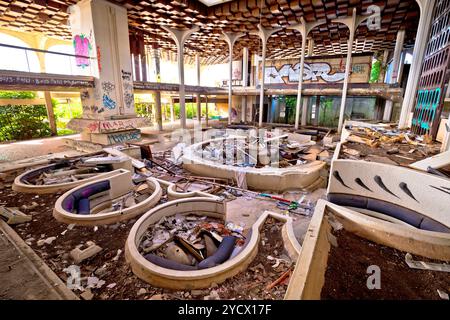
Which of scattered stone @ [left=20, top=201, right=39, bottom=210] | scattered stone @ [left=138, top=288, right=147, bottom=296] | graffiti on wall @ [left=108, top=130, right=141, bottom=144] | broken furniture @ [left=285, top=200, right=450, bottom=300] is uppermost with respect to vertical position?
broken furniture @ [left=285, top=200, right=450, bottom=300]

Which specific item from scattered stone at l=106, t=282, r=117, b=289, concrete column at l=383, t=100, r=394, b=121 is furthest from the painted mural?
scattered stone at l=106, t=282, r=117, b=289

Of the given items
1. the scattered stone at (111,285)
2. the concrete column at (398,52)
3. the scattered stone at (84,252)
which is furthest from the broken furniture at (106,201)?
the concrete column at (398,52)

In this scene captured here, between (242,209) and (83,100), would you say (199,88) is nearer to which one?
(83,100)

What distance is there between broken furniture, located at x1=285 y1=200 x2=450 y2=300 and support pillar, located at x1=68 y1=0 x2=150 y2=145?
1164 cm

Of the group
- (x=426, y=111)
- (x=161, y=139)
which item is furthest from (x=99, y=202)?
(x=426, y=111)

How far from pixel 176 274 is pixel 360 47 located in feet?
87.9

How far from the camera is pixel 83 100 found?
38.2 ft

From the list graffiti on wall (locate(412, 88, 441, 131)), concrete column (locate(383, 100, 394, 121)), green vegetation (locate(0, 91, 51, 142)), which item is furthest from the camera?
concrete column (locate(383, 100, 394, 121))

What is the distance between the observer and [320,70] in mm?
18156

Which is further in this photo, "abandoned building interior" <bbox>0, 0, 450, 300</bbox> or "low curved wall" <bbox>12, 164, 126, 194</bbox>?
"low curved wall" <bbox>12, 164, 126, 194</bbox>

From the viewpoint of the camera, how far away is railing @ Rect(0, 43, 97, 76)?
9348 millimetres

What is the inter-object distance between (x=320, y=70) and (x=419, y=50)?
26.6 feet

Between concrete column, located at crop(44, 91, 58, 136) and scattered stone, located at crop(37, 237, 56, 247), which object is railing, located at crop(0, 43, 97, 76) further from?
scattered stone, located at crop(37, 237, 56, 247)

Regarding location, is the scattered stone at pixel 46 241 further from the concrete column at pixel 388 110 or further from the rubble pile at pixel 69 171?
the concrete column at pixel 388 110
